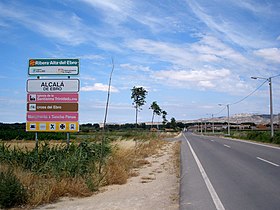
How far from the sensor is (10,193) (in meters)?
7.12

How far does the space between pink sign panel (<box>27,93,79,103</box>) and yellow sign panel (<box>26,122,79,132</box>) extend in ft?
2.91

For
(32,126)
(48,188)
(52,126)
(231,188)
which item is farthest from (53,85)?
Result: (231,188)

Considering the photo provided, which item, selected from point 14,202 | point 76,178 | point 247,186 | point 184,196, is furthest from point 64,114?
point 247,186

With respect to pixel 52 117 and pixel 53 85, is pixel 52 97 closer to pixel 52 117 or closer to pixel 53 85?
pixel 53 85

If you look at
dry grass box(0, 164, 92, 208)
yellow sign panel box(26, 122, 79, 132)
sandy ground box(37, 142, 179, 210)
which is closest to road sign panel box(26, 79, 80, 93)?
yellow sign panel box(26, 122, 79, 132)

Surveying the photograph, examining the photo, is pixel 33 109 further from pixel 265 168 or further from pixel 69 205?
pixel 265 168

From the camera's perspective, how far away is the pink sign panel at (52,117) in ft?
41.3

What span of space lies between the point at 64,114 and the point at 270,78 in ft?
93.1

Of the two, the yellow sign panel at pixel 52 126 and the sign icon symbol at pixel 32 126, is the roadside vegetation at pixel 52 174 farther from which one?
the sign icon symbol at pixel 32 126

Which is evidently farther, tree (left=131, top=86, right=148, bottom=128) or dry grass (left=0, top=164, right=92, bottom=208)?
tree (left=131, top=86, right=148, bottom=128)

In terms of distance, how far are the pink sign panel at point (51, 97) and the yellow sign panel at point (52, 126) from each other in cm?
89

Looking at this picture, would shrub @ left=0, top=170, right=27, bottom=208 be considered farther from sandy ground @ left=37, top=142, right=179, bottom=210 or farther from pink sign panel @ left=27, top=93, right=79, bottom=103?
pink sign panel @ left=27, top=93, right=79, bottom=103

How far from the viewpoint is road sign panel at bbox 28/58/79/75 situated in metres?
12.6

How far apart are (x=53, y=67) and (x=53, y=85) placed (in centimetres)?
72
